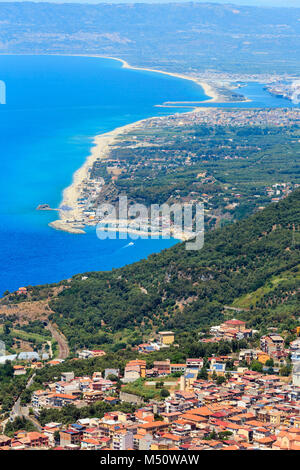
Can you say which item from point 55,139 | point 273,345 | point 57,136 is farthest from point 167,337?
point 57,136

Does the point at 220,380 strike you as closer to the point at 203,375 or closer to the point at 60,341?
the point at 203,375

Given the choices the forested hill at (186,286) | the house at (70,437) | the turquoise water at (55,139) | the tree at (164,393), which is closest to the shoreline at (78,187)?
the turquoise water at (55,139)

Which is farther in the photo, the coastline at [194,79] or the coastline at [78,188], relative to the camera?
the coastline at [194,79]

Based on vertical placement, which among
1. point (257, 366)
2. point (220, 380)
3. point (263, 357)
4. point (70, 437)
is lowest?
point (70, 437)

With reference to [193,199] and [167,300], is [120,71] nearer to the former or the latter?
[193,199]

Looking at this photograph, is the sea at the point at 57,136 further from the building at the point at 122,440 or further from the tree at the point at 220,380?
the building at the point at 122,440

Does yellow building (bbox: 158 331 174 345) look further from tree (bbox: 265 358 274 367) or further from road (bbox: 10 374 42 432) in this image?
road (bbox: 10 374 42 432)

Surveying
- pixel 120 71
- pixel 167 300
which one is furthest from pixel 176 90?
pixel 167 300
